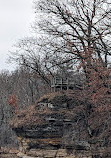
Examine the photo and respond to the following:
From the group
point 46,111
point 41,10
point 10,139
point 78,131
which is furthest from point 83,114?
point 10,139

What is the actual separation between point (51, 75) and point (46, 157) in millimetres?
9339

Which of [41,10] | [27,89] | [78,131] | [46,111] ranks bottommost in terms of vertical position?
[78,131]

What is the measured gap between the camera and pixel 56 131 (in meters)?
21.4

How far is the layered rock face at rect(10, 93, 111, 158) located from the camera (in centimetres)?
2083

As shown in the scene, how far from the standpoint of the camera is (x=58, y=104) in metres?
22.5

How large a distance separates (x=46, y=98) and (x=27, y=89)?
23152 mm

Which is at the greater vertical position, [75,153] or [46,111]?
[46,111]

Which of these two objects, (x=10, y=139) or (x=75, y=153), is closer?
(x=75, y=153)

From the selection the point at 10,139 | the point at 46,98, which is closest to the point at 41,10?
the point at 46,98

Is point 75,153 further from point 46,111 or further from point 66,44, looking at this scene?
point 66,44

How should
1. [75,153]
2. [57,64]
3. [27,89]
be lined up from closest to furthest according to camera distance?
[75,153]
[57,64]
[27,89]

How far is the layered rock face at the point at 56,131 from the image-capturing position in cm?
2083

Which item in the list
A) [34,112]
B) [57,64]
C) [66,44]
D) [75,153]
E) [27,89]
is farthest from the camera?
[27,89]

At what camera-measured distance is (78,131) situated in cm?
2116
